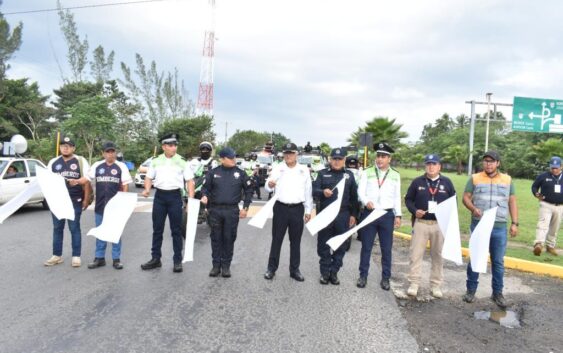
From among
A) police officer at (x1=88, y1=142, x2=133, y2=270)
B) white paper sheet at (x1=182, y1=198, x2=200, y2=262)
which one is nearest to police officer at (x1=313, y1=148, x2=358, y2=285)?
white paper sheet at (x1=182, y1=198, x2=200, y2=262)

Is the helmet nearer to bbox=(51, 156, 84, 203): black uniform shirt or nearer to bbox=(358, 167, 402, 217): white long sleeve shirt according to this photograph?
bbox=(51, 156, 84, 203): black uniform shirt

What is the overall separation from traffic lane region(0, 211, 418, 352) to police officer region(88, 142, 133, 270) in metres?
0.23

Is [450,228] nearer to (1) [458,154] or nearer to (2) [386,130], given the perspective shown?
(2) [386,130]

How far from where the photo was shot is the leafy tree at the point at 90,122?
2509 cm

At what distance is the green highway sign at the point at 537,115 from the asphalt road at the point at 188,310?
52.7 ft

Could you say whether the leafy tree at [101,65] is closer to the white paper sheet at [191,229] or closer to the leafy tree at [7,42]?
the leafy tree at [7,42]

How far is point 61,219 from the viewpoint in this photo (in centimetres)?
600

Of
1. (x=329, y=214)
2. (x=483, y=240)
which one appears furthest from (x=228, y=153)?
(x=483, y=240)

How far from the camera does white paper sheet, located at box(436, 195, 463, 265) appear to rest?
5.07 meters

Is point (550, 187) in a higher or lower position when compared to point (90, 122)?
lower

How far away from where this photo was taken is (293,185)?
5766mm

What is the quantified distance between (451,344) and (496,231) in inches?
76.9

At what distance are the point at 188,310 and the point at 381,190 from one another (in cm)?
293

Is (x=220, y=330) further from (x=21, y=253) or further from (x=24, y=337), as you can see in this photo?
(x=21, y=253)
